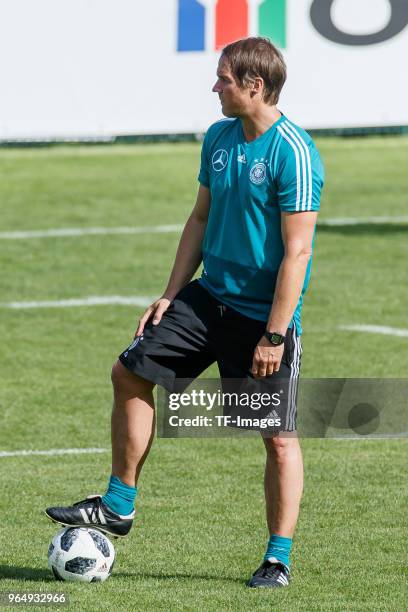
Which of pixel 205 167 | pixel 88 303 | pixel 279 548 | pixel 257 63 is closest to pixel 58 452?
pixel 279 548

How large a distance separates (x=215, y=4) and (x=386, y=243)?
245 inches

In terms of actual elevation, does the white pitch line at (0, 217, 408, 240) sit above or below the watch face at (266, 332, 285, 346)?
below

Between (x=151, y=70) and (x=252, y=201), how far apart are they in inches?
304

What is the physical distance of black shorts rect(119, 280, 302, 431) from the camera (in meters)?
6.09

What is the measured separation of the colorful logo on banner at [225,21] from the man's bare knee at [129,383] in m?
6.93

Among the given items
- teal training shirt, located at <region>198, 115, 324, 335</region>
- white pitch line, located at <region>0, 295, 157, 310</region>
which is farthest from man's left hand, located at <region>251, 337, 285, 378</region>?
white pitch line, located at <region>0, 295, 157, 310</region>

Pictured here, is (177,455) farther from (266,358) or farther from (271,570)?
(266,358)

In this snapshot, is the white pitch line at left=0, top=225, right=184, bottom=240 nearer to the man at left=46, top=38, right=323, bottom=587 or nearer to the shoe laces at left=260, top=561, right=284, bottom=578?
the man at left=46, top=38, right=323, bottom=587

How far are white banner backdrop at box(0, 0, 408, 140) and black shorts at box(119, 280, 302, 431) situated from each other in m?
7.06

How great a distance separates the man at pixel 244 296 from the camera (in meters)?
5.95

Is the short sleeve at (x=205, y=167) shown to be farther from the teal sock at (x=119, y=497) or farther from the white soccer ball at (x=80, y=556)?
the white soccer ball at (x=80, y=556)

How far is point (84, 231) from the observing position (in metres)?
19.4

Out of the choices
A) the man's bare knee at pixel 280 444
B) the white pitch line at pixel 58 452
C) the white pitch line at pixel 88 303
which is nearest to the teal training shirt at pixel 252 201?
the man's bare knee at pixel 280 444

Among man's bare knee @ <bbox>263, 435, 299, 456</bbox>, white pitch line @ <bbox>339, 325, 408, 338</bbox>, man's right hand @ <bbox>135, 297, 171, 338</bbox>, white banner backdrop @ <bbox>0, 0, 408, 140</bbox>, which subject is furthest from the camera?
white banner backdrop @ <bbox>0, 0, 408, 140</bbox>
